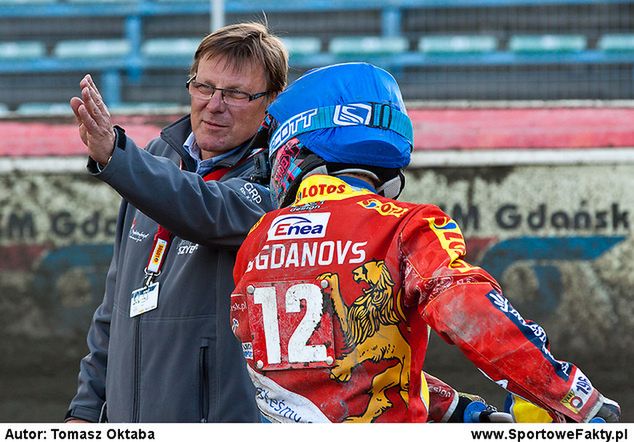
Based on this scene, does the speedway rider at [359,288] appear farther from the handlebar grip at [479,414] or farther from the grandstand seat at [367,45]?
the grandstand seat at [367,45]

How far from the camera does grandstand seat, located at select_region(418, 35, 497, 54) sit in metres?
9.98

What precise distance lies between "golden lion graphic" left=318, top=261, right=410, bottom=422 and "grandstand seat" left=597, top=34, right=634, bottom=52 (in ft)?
27.4

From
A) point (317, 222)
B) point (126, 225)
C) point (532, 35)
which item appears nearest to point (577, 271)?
point (532, 35)

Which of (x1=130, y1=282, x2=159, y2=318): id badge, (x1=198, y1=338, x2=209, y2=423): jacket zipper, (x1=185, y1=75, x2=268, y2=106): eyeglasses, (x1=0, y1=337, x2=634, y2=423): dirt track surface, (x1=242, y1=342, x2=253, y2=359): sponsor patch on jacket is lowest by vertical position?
(x1=0, y1=337, x2=634, y2=423): dirt track surface

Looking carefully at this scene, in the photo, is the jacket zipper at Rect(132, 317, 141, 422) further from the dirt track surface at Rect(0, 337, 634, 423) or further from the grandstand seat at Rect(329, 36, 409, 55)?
the grandstand seat at Rect(329, 36, 409, 55)

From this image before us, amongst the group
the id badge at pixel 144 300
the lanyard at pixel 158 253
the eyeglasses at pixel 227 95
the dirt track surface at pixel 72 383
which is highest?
the eyeglasses at pixel 227 95

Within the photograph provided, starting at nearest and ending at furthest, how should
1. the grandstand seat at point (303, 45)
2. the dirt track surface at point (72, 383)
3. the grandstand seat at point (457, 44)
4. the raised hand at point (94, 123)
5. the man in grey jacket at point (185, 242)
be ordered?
the raised hand at point (94, 123)
the man in grey jacket at point (185, 242)
the dirt track surface at point (72, 383)
the grandstand seat at point (457, 44)
the grandstand seat at point (303, 45)

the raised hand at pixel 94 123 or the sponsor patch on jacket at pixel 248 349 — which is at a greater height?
the raised hand at pixel 94 123

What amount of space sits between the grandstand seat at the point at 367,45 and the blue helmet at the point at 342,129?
762 centimetres

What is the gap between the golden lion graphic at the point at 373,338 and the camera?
2.11 metres

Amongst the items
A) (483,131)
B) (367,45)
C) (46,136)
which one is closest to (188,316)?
(483,131)

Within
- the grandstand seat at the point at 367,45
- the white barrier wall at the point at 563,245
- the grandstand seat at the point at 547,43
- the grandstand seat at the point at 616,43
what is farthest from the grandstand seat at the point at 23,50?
the grandstand seat at the point at 616,43

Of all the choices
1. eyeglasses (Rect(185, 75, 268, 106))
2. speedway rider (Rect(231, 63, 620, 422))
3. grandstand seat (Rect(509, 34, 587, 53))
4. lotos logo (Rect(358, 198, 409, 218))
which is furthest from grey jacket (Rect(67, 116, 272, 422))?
grandstand seat (Rect(509, 34, 587, 53))
